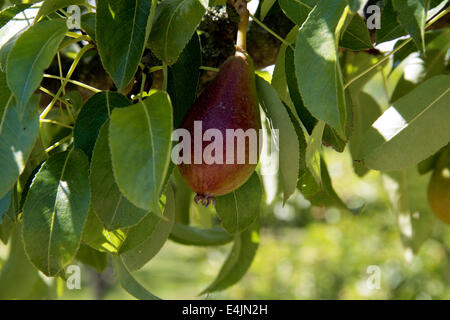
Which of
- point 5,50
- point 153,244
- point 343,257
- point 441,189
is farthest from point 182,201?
point 343,257

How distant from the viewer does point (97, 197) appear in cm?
64

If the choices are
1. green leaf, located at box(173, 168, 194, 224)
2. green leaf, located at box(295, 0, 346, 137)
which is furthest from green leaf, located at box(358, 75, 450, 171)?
green leaf, located at box(173, 168, 194, 224)

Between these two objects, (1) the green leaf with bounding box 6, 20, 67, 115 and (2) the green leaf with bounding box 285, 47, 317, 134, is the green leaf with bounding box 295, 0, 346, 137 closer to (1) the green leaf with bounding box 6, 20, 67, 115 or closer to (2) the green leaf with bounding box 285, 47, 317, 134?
(2) the green leaf with bounding box 285, 47, 317, 134

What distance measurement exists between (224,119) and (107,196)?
149 millimetres

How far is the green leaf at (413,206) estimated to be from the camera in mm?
1184

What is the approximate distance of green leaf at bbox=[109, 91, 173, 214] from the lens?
54 centimetres

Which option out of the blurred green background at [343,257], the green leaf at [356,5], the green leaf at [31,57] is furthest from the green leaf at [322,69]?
the blurred green background at [343,257]

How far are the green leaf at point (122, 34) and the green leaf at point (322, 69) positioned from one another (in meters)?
0.17

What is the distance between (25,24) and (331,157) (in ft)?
11.3

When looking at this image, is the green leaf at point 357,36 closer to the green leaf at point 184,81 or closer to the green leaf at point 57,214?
the green leaf at point 184,81

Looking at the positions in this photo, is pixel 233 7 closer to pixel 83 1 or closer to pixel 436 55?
pixel 83 1

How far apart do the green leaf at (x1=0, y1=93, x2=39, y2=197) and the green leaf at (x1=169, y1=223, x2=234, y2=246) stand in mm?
553

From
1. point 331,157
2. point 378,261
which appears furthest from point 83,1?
point 331,157

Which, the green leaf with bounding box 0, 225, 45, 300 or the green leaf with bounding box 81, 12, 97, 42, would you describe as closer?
the green leaf with bounding box 81, 12, 97, 42
